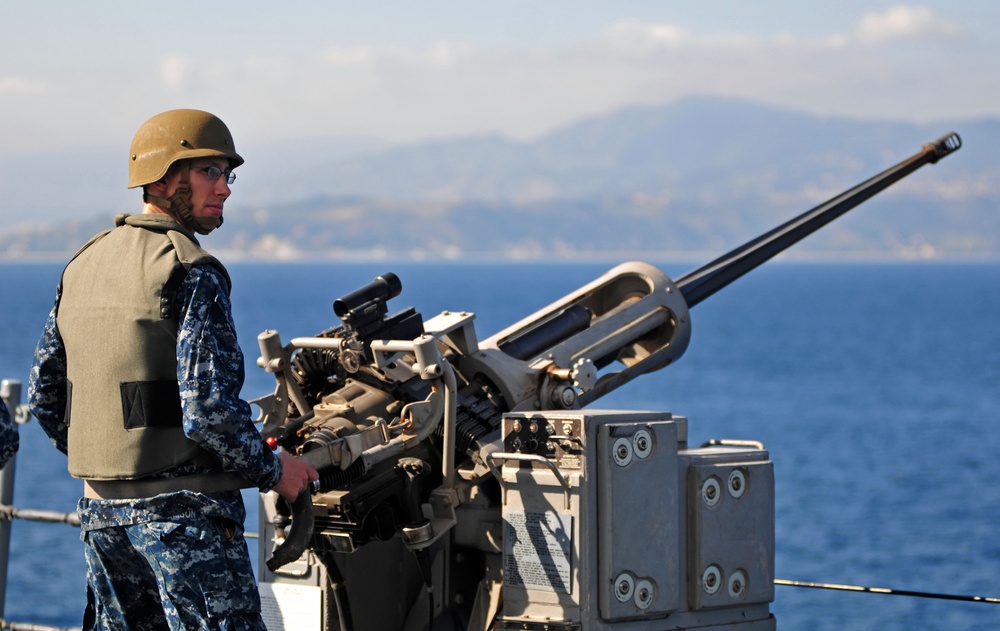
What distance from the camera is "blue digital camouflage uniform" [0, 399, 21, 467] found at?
5121 millimetres

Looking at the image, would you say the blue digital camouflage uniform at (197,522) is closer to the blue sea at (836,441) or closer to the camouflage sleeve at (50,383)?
the camouflage sleeve at (50,383)

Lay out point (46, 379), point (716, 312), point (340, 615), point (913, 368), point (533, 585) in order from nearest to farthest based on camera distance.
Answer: point (46, 379)
point (533, 585)
point (340, 615)
point (913, 368)
point (716, 312)

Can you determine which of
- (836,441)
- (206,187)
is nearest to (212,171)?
(206,187)

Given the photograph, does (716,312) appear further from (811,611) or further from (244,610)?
(244,610)

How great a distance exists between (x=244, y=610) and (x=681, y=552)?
1789mm

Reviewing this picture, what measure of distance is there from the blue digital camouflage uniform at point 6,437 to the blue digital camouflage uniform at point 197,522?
45 centimetres

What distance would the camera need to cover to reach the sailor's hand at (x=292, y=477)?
15.8 ft

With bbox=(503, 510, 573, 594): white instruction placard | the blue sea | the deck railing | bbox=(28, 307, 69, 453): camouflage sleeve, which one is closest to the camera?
bbox=(28, 307, 69, 453): camouflage sleeve

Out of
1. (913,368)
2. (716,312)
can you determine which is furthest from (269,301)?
(913,368)

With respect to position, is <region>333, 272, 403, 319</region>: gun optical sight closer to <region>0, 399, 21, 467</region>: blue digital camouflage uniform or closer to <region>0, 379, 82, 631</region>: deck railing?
<region>0, 399, 21, 467</region>: blue digital camouflage uniform

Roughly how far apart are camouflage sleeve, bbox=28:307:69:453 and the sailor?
0.36 ft

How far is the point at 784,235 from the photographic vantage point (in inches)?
326

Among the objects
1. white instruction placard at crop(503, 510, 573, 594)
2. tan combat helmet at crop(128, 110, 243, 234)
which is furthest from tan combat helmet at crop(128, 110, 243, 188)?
white instruction placard at crop(503, 510, 573, 594)

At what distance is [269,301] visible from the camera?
12606 cm
